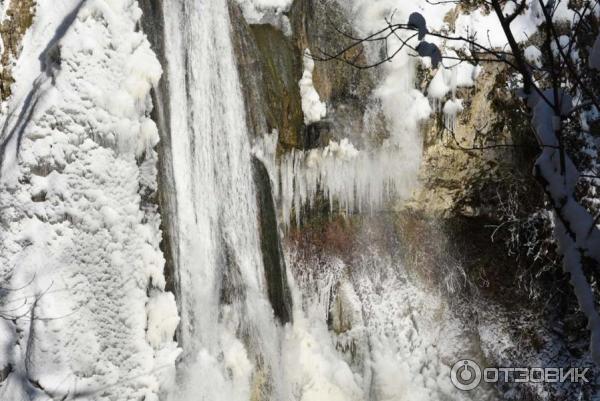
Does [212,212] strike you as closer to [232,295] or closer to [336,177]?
[232,295]

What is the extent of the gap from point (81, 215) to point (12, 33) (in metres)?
1.21

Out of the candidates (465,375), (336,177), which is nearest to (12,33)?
(336,177)

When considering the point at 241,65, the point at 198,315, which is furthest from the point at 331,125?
the point at 198,315

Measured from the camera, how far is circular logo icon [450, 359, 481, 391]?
5359 mm

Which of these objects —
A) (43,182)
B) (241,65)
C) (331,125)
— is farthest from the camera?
(331,125)

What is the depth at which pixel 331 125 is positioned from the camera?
16.8 feet

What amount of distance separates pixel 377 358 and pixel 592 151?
232cm

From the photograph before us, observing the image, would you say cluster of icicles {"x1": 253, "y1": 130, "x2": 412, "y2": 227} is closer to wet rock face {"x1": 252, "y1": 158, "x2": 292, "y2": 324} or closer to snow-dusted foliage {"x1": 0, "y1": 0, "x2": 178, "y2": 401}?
wet rock face {"x1": 252, "y1": 158, "x2": 292, "y2": 324}

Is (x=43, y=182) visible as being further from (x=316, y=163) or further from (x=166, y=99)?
(x=316, y=163)

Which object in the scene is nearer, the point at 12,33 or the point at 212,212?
the point at 12,33

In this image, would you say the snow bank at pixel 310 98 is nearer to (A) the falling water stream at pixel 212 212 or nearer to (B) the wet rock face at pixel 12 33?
(A) the falling water stream at pixel 212 212

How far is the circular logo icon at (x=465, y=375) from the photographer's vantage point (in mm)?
5359

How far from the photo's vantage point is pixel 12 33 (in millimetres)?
4117

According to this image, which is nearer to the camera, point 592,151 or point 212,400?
point 212,400
